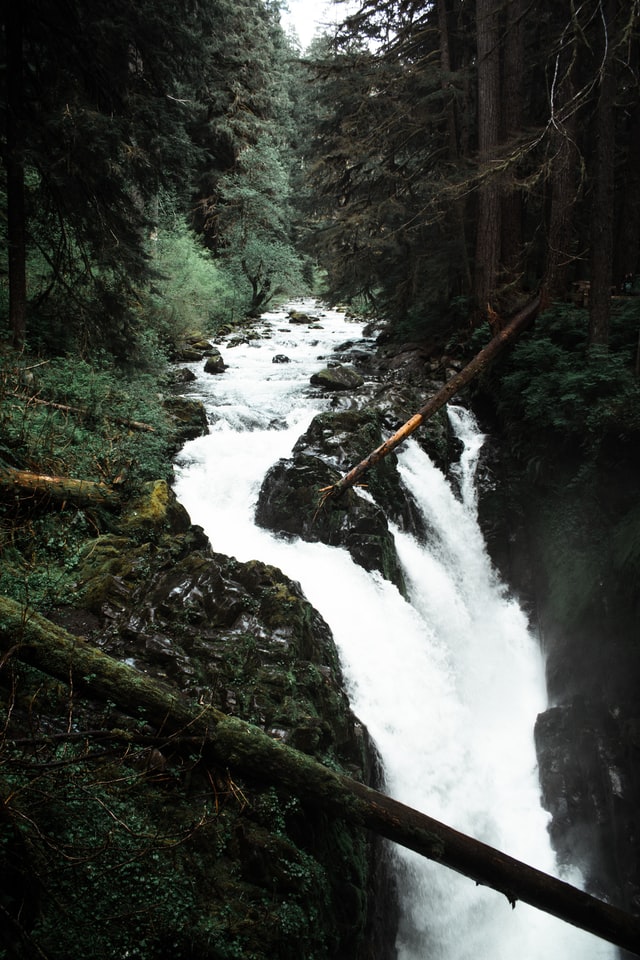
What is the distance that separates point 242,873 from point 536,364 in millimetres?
9041

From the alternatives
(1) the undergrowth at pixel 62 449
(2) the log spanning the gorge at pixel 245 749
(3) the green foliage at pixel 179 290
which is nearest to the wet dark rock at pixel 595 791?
(2) the log spanning the gorge at pixel 245 749

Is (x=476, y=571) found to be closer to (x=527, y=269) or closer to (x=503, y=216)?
(x=527, y=269)

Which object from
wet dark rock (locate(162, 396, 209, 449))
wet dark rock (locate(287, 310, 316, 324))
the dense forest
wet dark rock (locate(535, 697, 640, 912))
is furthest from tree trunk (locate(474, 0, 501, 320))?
wet dark rock (locate(287, 310, 316, 324))

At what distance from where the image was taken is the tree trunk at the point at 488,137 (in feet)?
37.2

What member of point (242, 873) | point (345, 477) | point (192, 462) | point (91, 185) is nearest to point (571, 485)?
point (345, 477)

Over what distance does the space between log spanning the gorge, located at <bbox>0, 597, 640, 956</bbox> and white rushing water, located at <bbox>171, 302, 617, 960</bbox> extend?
65.1 inches

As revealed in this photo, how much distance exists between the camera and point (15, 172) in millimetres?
7406

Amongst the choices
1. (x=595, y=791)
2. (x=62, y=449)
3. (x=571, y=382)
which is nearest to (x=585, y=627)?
(x=595, y=791)

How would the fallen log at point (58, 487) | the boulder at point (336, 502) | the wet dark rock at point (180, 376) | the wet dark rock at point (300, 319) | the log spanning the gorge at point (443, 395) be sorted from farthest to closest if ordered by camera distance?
the wet dark rock at point (300, 319) < the wet dark rock at point (180, 376) < the log spanning the gorge at point (443, 395) < the boulder at point (336, 502) < the fallen log at point (58, 487)

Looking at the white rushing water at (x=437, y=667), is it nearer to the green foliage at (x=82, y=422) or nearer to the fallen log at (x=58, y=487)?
the green foliage at (x=82, y=422)

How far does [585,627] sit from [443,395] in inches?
169

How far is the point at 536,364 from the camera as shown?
374 inches

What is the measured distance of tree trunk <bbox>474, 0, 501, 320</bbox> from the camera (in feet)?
37.2

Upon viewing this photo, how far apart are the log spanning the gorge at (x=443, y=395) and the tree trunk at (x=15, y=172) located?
527 centimetres
